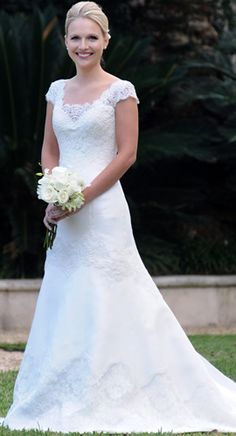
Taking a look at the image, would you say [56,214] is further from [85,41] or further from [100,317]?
[85,41]

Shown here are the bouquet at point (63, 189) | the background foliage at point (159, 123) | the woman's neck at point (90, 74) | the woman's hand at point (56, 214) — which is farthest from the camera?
the background foliage at point (159, 123)

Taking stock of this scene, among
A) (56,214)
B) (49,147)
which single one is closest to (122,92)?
(49,147)

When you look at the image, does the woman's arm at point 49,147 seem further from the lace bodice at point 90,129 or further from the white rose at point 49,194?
the white rose at point 49,194

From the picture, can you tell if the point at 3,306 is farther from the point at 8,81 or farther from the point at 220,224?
the point at 220,224

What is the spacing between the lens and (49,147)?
18.8 ft

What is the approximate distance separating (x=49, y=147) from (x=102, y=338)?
41.3 inches

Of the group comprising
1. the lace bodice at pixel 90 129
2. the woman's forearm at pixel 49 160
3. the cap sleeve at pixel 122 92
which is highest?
the cap sleeve at pixel 122 92

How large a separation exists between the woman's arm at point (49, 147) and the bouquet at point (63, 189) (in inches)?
13.3

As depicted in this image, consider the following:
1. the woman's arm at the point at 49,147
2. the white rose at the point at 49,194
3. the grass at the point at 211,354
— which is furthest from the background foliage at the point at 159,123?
the white rose at the point at 49,194

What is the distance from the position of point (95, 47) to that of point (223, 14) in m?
7.89

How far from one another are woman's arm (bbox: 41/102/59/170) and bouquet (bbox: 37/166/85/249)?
338 millimetres

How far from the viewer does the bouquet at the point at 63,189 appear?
5293mm

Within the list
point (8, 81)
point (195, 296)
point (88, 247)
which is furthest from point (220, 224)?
point (88, 247)

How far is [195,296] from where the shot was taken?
1032cm
